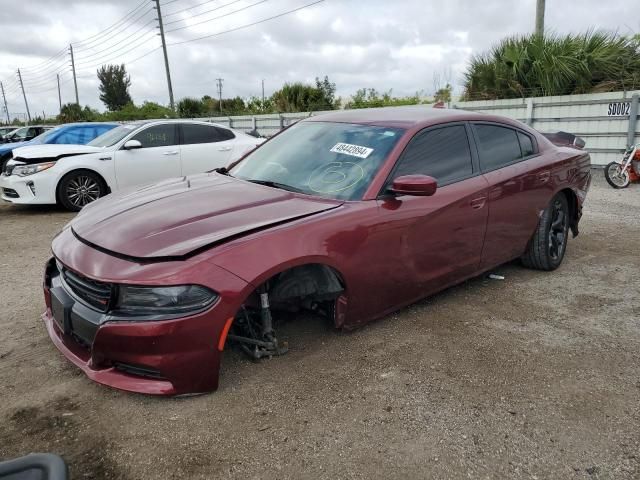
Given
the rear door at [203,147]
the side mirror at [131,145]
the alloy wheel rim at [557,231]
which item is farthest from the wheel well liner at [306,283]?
the rear door at [203,147]

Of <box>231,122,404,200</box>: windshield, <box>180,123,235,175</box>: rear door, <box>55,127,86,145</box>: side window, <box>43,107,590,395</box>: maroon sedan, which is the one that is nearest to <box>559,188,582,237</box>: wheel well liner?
<box>43,107,590,395</box>: maroon sedan

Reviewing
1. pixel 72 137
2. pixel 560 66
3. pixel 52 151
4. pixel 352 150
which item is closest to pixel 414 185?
pixel 352 150

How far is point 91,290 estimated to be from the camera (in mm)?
2498

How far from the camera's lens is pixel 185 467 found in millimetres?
2139

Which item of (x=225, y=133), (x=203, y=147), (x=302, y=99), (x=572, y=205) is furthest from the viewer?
(x=302, y=99)

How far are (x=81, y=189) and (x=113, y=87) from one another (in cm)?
6275

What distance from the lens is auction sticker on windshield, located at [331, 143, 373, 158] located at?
11.1 feet

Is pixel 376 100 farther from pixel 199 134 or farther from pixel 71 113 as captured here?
pixel 71 113

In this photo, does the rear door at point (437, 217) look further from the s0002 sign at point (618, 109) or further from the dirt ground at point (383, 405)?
the s0002 sign at point (618, 109)

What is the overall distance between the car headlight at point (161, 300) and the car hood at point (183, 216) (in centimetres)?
16

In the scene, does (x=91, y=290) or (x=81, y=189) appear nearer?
(x=91, y=290)

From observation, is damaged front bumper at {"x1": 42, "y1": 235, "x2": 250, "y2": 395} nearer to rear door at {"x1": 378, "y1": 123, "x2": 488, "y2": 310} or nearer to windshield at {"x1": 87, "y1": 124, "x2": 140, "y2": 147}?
rear door at {"x1": 378, "y1": 123, "x2": 488, "y2": 310}

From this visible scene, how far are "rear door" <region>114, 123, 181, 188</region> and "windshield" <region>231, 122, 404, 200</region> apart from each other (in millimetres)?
4755

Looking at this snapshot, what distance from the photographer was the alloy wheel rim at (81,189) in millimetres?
7957
